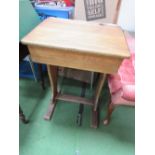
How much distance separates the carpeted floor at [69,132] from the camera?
1499mm

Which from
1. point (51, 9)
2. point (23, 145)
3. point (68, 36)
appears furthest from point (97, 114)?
point (51, 9)

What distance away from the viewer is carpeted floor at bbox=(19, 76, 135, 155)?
1.50m

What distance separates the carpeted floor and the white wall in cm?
101

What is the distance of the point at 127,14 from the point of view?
2113mm

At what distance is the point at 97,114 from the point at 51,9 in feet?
4.25

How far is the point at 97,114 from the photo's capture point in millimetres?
1799

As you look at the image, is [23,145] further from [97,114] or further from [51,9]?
[51,9]

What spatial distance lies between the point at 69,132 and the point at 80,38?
91 cm

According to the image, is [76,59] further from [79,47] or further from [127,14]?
[127,14]

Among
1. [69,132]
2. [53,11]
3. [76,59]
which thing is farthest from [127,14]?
[69,132]

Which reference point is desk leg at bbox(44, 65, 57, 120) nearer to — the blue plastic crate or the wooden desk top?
the wooden desk top

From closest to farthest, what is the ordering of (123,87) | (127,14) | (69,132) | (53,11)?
(123,87), (69,132), (53,11), (127,14)

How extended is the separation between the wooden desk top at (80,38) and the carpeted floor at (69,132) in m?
0.87
